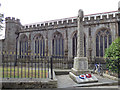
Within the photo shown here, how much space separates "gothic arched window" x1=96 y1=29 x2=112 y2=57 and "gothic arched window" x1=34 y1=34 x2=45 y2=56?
10.3 meters

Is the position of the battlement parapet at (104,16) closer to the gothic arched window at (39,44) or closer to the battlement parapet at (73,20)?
the battlement parapet at (73,20)

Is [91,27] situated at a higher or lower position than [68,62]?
higher

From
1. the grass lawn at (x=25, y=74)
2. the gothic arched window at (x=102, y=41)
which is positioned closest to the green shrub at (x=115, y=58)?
the grass lawn at (x=25, y=74)

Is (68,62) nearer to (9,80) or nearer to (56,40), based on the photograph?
(56,40)

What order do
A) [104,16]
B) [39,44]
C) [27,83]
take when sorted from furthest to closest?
[39,44]
[104,16]
[27,83]

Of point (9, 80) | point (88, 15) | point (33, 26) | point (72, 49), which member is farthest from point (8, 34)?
point (9, 80)

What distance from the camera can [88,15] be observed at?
19.6 m

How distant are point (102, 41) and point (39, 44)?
473 inches

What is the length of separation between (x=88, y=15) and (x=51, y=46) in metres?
8.91

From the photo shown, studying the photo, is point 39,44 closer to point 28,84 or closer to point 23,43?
point 23,43

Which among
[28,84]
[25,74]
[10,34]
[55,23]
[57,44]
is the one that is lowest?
[28,84]

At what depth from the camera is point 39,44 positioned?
2208 centimetres

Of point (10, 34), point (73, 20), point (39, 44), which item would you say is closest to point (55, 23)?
point (73, 20)

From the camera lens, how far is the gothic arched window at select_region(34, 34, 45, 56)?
2173 centimetres
